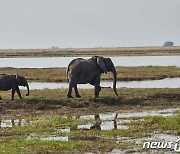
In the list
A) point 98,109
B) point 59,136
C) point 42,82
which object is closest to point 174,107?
point 98,109

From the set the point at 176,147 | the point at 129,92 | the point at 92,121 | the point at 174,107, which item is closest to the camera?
the point at 176,147

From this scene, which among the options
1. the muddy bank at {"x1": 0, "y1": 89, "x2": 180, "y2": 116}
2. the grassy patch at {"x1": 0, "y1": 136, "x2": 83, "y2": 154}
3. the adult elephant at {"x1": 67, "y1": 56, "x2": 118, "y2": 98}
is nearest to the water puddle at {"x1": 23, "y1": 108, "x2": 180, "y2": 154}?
the grassy patch at {"x1": 0, "y1": 136, "x2": 83, "y2": 154}

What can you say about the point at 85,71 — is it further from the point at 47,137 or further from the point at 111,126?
the point at 47,137

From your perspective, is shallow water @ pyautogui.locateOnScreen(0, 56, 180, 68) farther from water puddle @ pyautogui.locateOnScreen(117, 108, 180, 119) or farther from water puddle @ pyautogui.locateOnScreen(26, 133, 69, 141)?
water puddle @ pyautogui.locateOnScreen(26, 133, 69, 141)

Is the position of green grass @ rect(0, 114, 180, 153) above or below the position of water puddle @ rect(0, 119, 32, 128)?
above

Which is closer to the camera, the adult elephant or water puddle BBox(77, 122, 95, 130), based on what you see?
water puddle BBox(77, 122, 95, 130)

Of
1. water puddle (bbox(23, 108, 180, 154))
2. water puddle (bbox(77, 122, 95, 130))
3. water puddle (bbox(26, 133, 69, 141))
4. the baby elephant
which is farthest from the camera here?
the baby elephant

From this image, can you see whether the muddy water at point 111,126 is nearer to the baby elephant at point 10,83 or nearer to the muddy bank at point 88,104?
the muddy bank at point 88,104

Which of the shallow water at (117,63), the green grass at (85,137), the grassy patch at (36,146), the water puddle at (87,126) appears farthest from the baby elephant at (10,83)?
the shallow water at (117,63)

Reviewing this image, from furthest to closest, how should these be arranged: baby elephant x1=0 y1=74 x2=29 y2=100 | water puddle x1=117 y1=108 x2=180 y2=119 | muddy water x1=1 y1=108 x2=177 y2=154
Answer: baby elephant x1=0 y1=74 x2=29 y2=100
water puddle x1=117 y1=108 x2=180 y2=119
muddy water x1=1 y1=108 x2=177 y2=154

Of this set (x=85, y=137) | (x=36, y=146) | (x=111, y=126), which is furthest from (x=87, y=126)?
(x=36, y=146)

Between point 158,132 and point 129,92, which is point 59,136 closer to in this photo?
point 158,132

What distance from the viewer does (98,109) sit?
28094 mm

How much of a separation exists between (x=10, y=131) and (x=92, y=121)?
4886 millimetres
